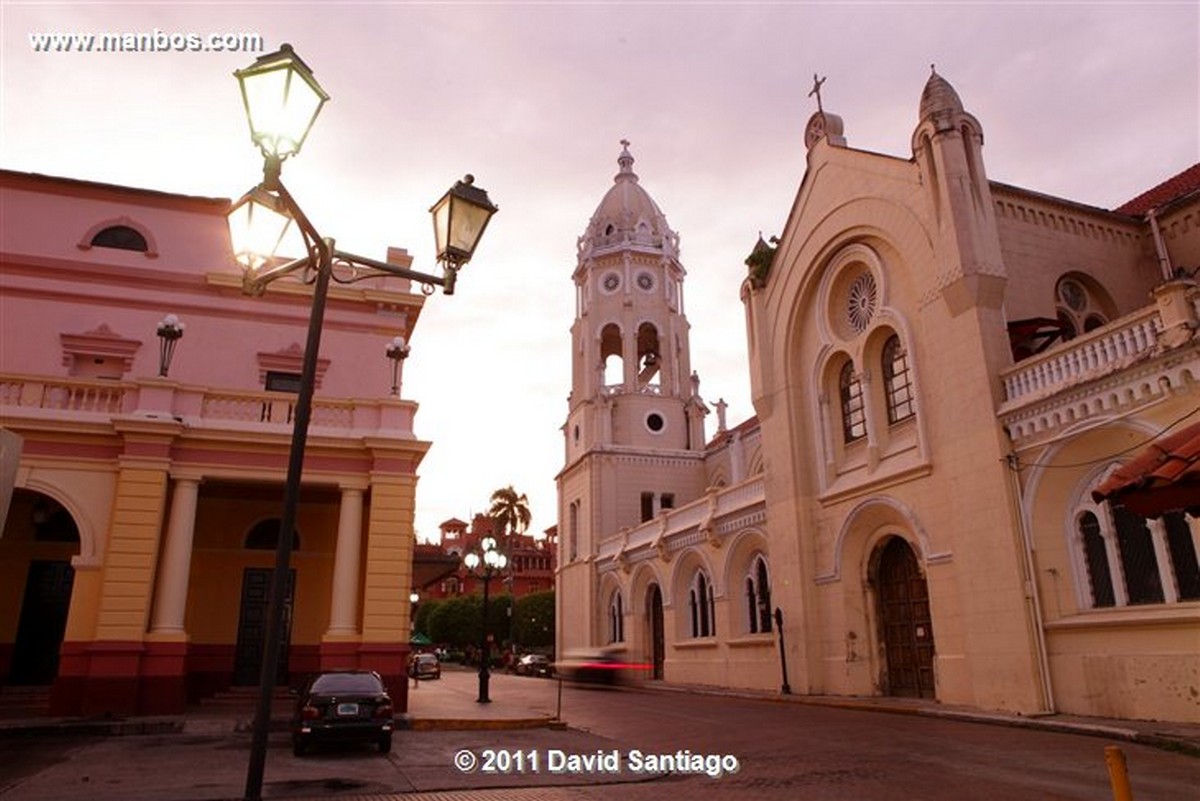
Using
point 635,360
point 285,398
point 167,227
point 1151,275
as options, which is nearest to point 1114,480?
point 285,398

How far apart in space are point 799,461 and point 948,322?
22.9 ft

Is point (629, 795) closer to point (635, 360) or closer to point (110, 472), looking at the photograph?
point (110, 472)

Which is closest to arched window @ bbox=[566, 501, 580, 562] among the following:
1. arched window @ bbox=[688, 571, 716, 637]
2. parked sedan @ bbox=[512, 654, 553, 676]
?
parked sedan @ bbox=[512, 654, 553, 676]

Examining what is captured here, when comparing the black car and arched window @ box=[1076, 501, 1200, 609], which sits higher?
arched window @ box=[1076, 501, 1200, 609]

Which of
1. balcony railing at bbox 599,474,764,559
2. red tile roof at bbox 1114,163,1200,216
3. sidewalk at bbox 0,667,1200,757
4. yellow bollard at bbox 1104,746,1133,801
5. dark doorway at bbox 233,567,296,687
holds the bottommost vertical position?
sidewalk at bbox 0,667,1200,757

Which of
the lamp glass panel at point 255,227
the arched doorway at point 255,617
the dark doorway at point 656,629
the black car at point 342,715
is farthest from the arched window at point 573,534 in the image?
the lamp glass panel at point 255,227

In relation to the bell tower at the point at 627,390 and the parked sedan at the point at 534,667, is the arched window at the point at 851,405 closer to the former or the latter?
the bell tower at the point at 627,390

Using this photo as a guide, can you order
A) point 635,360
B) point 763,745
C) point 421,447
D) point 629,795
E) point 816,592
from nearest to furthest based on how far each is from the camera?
1. point 629,795
2. point 763,745
3. point 421,447
4. point 816,592
5. point 635,360

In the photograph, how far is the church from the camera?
14227mm

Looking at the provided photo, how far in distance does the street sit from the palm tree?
6350 centimetres

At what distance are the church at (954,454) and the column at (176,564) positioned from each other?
620 inches

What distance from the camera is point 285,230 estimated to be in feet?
22.3

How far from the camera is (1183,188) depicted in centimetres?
2159

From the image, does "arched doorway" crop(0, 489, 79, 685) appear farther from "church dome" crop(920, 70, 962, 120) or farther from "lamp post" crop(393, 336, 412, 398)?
"church dome" crop(920, 70, 962, 120)
